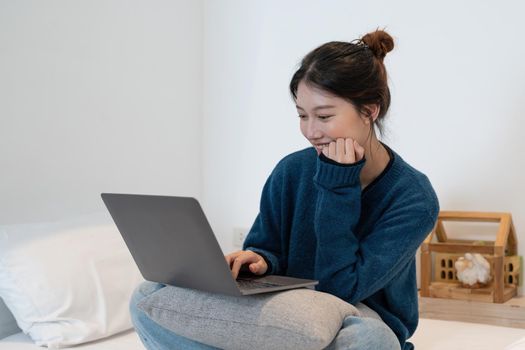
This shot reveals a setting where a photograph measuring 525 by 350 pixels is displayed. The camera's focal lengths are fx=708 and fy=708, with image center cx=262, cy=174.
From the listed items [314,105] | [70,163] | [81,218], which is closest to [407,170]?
[314,105]

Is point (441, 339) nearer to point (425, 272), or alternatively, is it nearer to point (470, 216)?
point (425, 272)

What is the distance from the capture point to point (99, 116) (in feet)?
7.23

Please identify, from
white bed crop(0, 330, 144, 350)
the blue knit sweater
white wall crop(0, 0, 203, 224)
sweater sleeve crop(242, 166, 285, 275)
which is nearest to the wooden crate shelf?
the blue knit sweater

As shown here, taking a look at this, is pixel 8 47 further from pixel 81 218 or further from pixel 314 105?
pixel 314 105

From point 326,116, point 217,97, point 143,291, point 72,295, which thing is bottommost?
point 72,295

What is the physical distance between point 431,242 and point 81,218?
3.38ft

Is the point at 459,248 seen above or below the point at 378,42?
below

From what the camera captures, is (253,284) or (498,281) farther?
(498,281)

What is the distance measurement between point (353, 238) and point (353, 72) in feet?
1.07

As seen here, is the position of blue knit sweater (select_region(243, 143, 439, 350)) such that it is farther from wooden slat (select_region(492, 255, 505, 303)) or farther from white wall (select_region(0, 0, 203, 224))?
white wall (select_region(0, 0, 203, 224))

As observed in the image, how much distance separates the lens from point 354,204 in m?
1.37

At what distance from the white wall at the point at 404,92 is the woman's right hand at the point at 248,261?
931 millimetres

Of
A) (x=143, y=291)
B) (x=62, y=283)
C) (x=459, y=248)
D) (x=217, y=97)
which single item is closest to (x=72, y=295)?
(x=62, y=283)

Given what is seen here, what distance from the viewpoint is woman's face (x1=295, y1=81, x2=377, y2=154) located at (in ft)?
4.57
